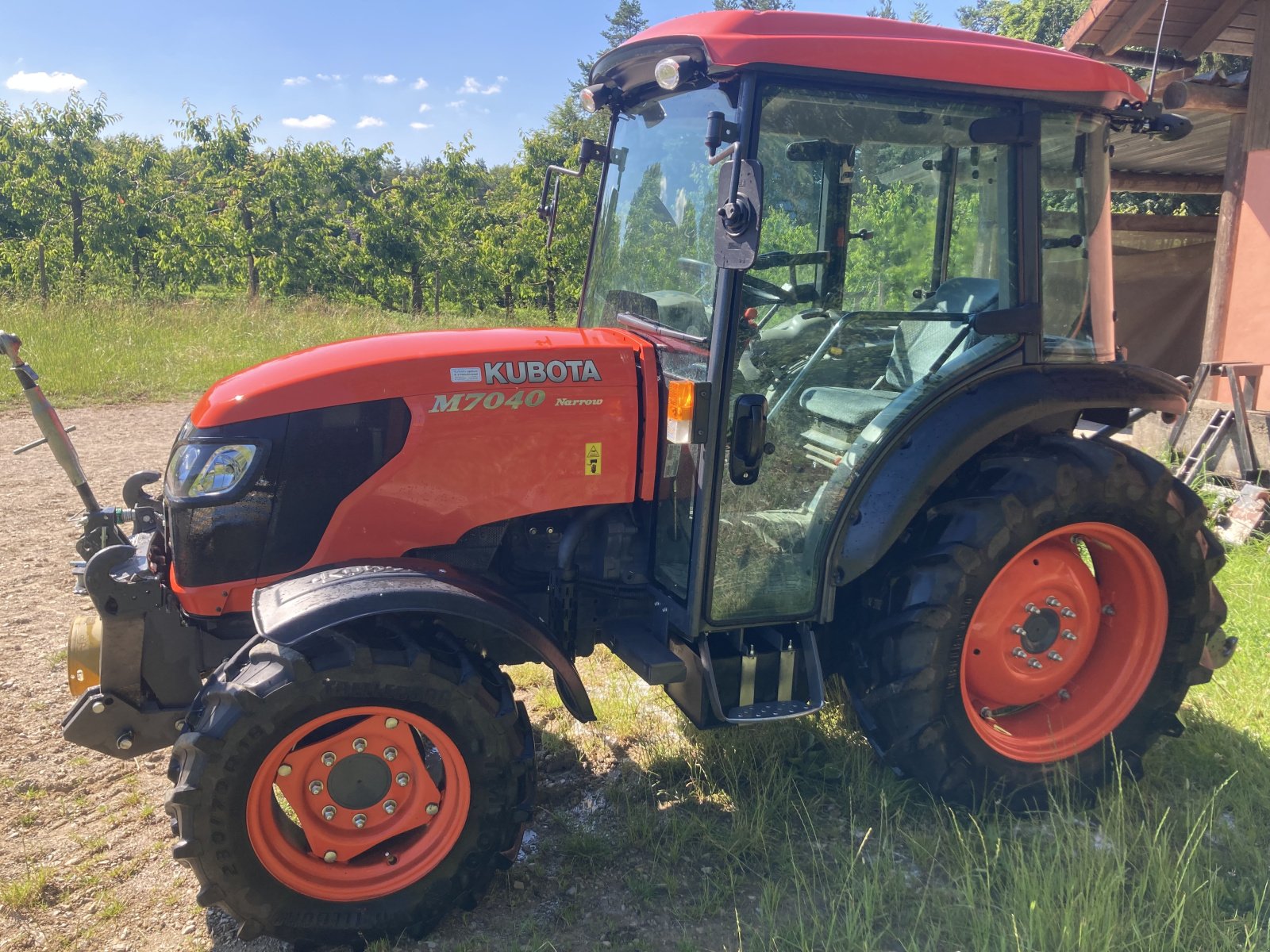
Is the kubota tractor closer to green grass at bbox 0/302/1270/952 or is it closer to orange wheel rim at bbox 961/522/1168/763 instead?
orange wheel rim at bbox 961/522/1168/763

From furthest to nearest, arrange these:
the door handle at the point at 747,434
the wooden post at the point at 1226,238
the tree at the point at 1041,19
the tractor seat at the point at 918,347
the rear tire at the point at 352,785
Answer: the tree at the point at 1041,19
the wooden post at the point at 1226,238
the tractor seat at the point at 918,347
the door handle at the point at 747,434
the rear tire at the point at 352,785

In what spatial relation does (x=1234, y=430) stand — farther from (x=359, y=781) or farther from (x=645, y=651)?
(x=359, y=781)

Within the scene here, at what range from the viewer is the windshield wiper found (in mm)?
2578

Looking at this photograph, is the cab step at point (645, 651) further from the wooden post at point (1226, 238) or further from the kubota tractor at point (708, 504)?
the wooden post at point (1226, 238)

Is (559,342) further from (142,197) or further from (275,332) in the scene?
(142,197)

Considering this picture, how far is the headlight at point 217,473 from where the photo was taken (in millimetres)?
2395

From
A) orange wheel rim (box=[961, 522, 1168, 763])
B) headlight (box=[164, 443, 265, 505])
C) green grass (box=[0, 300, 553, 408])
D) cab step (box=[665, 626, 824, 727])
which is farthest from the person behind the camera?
green grass (box=[0, 300, 553, 408])

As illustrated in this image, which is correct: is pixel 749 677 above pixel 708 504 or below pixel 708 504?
below

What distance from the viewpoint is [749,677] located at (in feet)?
8.75

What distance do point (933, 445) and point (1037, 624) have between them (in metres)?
0.80

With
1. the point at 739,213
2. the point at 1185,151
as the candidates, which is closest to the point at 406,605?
the point at 739,213

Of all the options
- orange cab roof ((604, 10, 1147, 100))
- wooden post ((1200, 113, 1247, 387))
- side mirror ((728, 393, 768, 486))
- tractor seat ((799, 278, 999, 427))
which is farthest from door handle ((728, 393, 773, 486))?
wooden post ((1200, 113, 1247, 387))

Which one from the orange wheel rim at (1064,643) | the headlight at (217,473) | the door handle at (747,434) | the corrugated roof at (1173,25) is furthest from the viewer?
the corrugated roof at (1173,25)

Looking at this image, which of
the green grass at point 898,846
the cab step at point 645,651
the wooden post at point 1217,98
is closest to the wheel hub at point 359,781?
the green grass at point 898,846
